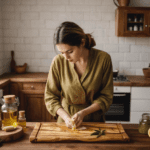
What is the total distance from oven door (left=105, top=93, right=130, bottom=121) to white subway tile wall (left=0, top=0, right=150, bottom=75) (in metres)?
0.82

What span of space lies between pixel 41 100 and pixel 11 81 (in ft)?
1.88

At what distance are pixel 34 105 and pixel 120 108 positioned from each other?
55.6 inches

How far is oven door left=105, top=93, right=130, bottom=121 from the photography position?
303 cm

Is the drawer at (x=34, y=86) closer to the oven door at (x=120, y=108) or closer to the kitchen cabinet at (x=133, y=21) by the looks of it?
the oven door at (x=120, y=108)

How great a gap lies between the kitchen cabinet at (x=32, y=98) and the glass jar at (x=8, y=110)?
1.82 m

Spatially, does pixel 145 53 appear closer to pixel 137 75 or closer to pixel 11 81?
pixel 137 75

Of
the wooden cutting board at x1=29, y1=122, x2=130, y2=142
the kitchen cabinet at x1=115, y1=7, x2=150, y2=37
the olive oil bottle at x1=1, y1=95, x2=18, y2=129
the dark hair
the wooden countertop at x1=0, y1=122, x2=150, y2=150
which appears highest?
the kitchen cabinet at x1=115, y1=7, x2=150, y2=37

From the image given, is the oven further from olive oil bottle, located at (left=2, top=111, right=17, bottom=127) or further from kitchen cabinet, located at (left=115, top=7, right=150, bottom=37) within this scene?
olive oil bottle, located at (left=2, top=111, right=17, bottom=127)

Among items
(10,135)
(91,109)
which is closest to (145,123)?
(91,109)

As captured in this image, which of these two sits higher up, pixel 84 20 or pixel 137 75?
pixel 84 20

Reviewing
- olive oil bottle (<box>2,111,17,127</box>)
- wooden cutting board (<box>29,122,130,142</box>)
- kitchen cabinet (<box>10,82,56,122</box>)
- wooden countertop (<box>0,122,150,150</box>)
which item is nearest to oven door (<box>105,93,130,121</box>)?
kitchen cabinet (<box>10,82,56,122</box>)

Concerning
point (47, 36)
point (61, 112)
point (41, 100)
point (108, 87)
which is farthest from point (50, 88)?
point (47, 36)

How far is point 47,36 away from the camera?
12.0ft

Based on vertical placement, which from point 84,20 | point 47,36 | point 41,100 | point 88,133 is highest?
point 84,20
